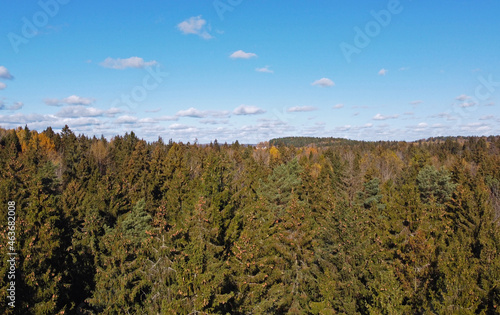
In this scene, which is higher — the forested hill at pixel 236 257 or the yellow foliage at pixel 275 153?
the yellow foliage at pixel 275 153

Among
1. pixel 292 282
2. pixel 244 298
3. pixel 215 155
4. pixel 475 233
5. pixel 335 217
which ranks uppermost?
pixel 215 155

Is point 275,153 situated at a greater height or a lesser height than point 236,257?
greater

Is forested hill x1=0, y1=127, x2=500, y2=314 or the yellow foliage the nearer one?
forested hill x1=0, y1=127, x2=500, y2=314

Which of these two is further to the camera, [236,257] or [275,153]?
[275,153]

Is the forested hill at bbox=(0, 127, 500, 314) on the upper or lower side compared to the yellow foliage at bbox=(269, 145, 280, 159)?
lower

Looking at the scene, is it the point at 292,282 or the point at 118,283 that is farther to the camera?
the point at 292,282

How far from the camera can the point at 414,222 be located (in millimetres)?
20781

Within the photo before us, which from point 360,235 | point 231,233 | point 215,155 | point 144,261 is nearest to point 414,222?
point 360,235

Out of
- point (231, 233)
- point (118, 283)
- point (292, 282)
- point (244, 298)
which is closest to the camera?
point (118, 283)

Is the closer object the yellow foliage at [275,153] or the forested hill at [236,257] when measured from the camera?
the forested hill at [236,257]

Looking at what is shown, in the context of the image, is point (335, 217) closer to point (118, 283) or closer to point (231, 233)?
point (231, 233)

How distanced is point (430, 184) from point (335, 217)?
89.2 feet

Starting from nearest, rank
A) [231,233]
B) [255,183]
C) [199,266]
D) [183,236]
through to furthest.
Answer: [199,266] < [183,236] < [231,233] < [255,183]

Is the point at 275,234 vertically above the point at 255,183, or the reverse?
the point at 255,183
